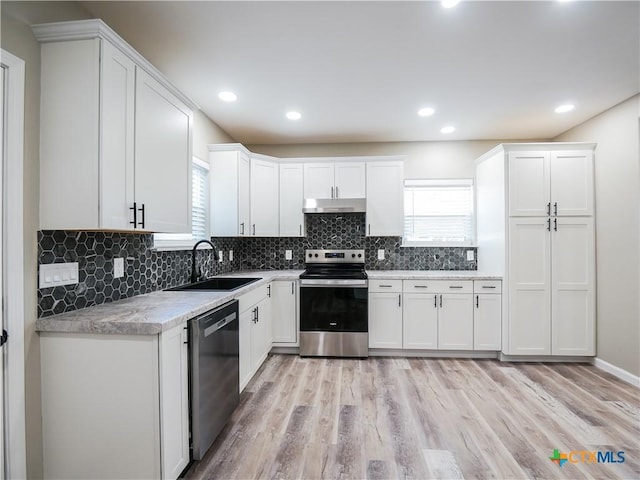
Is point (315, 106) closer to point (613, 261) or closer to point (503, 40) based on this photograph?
point (503, 40)

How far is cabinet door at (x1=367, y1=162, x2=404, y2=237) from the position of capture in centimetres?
381

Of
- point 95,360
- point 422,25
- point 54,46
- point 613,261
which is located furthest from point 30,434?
point 613,261

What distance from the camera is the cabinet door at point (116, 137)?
4.89ft

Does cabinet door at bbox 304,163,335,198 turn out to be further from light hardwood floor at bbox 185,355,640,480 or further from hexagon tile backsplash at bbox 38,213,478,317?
light hardwood floor at bbox 185,355,640,480

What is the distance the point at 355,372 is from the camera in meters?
3.10

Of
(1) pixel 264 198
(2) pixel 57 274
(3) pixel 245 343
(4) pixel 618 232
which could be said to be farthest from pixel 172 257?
(4) pixel 618 232

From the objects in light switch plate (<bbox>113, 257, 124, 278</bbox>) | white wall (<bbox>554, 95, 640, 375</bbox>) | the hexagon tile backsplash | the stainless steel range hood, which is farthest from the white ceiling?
light switch plate (<bbox>113, 257, 124, 278</bbox>)

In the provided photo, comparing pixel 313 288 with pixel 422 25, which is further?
pixel 313 288

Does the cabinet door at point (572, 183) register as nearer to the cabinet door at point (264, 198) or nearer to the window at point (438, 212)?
the window at point (438, 212)

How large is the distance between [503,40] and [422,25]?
1.96 feet

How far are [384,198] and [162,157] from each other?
2.59 meters

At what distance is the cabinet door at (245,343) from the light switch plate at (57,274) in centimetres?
115

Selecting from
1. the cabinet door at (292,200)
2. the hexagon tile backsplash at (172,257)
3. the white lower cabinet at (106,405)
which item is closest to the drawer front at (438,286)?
the hexagon tile backsplash at (172,257)

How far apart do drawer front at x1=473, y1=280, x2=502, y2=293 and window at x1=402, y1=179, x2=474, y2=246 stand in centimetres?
79
